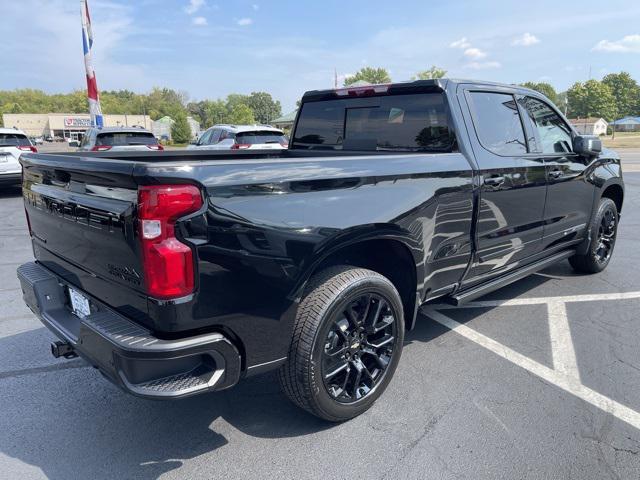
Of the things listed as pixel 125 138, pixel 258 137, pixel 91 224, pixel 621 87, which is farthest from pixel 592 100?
pixel 91 224

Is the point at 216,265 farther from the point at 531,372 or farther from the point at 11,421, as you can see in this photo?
Result: the point at 531,372

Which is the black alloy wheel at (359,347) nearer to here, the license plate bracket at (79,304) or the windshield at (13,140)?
the license plate bracket at (79,304)

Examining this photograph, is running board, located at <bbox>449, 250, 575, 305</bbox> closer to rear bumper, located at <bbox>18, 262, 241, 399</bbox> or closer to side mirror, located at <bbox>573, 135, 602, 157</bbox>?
side mirror, located at <bbox>573, 135, 602, 157</bbox>

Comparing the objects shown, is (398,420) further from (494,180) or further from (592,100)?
(592,100)

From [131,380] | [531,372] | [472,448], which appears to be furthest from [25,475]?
[531,372]

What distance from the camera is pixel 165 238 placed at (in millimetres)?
2033

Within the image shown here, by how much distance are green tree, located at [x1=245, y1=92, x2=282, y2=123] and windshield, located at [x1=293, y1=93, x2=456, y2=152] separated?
12966cm

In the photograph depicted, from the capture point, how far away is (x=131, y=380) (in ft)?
6.84

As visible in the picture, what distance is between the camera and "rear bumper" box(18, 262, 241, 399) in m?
2.06

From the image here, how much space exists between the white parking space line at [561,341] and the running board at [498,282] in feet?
1.43

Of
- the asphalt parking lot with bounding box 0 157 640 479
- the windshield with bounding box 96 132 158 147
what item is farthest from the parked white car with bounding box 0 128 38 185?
the asphalt parking lot with bounding box 0 157 640 479

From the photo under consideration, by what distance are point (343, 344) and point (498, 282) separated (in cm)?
176

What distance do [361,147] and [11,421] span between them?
3.05 meters

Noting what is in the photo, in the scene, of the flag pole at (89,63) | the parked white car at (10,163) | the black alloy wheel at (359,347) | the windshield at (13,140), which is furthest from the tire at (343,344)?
the flag pole at (89,63)
